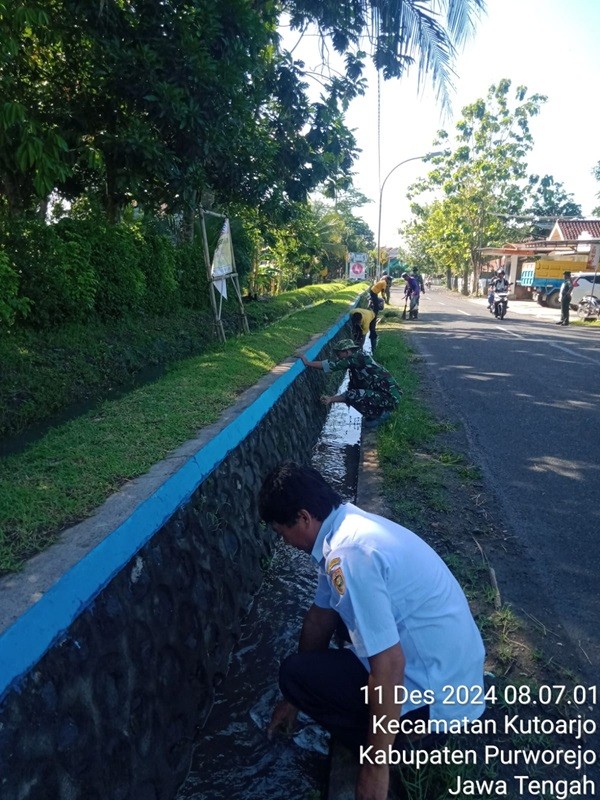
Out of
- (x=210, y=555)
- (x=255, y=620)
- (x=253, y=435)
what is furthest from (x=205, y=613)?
(x=253, y=435)

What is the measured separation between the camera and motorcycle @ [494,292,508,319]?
20109 millimetres

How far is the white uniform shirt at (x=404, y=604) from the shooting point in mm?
1756

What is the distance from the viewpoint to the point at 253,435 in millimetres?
4637

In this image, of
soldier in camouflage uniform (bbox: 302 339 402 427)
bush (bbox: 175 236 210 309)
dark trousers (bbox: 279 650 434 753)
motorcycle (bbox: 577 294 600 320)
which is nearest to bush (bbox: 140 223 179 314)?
bush (bbox: 175 236 210 309)

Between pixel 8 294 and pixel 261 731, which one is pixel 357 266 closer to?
pixel 8 294

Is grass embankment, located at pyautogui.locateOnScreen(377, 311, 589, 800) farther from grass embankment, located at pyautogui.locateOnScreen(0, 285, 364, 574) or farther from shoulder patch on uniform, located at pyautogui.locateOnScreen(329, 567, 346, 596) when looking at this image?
grass embankment, located at pyautogui.locateOnScreen(0, 285, 364, 574)

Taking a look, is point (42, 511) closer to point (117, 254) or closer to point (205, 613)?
point (205, 613)

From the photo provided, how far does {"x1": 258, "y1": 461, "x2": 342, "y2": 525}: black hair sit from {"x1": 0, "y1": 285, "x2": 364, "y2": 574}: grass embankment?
105 centimetres

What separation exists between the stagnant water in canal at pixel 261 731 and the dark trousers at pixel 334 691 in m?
0.37

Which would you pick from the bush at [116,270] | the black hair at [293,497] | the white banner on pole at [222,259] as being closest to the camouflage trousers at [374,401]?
the bush at [116,270]

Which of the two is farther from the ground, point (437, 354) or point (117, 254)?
point (117, 254)

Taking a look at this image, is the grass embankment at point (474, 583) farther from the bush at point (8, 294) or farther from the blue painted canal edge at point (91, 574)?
the bush at point (8, 294)

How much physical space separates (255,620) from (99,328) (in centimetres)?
411

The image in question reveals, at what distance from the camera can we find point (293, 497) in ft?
6.70
